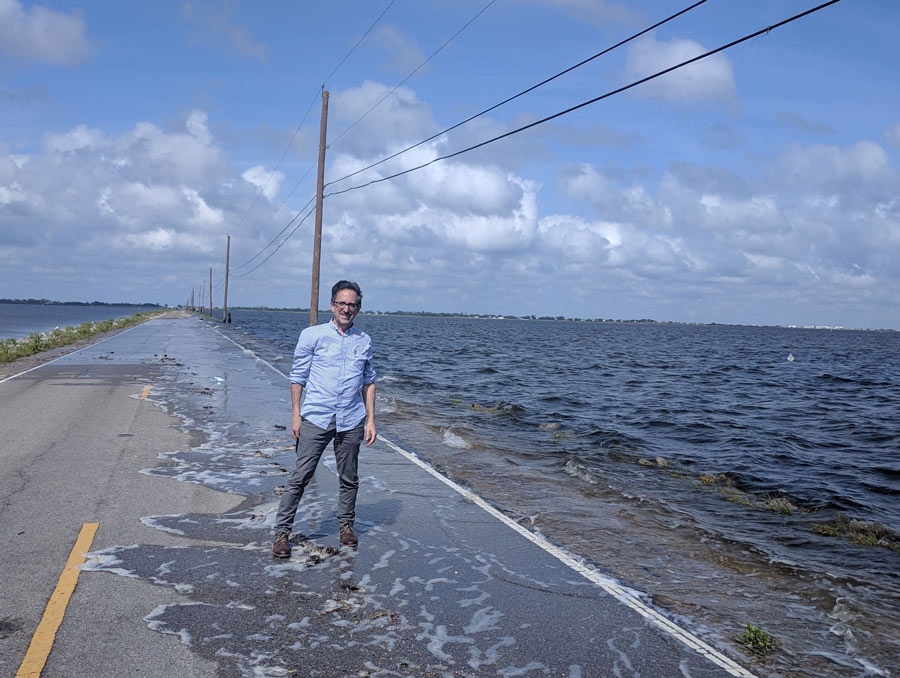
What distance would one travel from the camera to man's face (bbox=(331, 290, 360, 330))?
585 centimetres

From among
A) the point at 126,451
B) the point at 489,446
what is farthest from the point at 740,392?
the point at 126,451

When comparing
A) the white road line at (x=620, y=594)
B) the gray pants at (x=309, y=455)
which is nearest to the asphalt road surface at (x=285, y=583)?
the white road line at (x=620, y=594)

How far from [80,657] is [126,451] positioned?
6.40 metres

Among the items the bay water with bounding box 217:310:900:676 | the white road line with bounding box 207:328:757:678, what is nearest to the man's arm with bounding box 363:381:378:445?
the white road line with bounding box 207:328:757:678

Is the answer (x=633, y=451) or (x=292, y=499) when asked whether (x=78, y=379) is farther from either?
(x=292, y=499)

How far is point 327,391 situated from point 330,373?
0.50ft

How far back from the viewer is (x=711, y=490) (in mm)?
11273

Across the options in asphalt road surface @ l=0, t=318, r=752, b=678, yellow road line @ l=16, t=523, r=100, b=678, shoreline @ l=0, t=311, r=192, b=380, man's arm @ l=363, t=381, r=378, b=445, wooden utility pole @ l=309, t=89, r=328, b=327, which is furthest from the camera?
wooden utility pole @ l=309, t=89, r=328, b=327

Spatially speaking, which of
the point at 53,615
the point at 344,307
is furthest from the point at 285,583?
the point at 344,307

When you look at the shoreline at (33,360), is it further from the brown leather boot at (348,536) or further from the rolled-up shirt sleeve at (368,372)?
the rolled-up shirt sleeve at (368,372)

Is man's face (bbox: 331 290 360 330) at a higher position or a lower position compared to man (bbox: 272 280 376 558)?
higher

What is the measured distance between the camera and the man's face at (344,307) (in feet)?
19.2

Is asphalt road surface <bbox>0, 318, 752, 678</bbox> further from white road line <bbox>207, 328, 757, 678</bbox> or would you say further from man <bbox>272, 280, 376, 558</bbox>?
man <bbox>272, 280, 376, 558</bbox>

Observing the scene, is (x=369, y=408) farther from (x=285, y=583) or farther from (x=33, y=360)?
(x=33, y=360)
